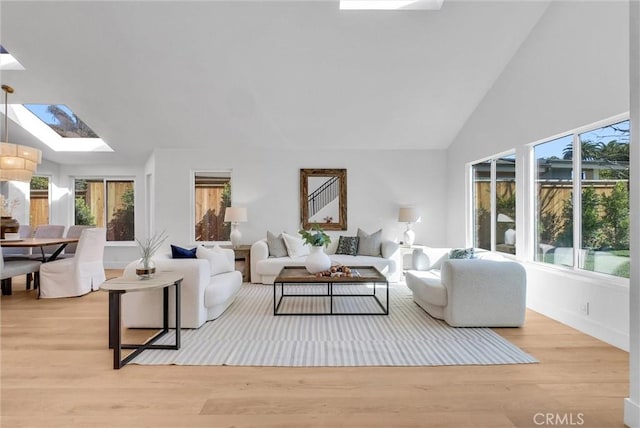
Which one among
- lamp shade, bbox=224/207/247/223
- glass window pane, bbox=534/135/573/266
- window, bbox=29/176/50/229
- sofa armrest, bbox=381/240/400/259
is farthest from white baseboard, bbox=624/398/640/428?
window, bbox=29/176/50/229

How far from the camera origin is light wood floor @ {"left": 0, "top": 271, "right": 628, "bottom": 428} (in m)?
1.92

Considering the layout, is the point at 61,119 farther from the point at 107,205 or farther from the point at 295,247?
the point at 295,247

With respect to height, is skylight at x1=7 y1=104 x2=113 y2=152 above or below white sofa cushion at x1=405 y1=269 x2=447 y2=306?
above

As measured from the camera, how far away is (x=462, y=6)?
376 centimetres

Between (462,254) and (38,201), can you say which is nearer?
(462,254)

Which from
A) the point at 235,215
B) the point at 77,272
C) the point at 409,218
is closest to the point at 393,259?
the point at 409,218

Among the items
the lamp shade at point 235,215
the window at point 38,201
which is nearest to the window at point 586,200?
the lamp shade at point 235,215

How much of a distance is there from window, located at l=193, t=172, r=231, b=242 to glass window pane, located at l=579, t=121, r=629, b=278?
216 inches

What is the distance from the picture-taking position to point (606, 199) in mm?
3229

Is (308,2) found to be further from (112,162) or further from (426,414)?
(112,162)

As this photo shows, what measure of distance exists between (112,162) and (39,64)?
2546 millimetres

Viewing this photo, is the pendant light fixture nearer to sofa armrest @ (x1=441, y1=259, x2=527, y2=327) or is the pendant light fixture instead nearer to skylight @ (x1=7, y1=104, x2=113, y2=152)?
skylight @ (x1=7, y1=104, x2=113, y2=152)

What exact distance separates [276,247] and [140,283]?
3.16 m

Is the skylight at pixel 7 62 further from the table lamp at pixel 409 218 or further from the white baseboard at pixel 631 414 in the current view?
the white baseboard at pixel 631 414
